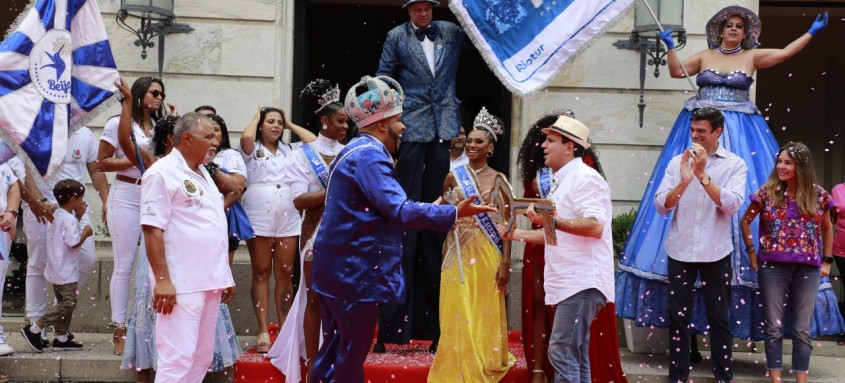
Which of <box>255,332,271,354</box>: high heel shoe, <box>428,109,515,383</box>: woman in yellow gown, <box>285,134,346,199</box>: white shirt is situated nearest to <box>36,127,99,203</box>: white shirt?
<box>255,332,271,354</box>: high heel shoe

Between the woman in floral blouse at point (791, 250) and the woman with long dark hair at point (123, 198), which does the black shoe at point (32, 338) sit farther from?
the woman in floral blouse at point (791, 250)

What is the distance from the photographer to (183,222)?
594 cm

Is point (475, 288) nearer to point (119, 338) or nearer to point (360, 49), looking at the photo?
point (119, 338)

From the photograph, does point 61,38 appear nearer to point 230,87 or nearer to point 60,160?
point 60,160

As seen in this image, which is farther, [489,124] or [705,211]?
[489,124]

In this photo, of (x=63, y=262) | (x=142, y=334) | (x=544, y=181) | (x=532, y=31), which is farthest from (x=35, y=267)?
(x=532, y=31)

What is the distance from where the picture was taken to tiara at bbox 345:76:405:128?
5750 millimetres

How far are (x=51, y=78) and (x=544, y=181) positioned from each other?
10.4ft

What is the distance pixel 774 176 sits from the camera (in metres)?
7.76

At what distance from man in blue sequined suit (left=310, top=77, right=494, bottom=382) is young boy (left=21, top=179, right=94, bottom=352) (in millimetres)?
3149

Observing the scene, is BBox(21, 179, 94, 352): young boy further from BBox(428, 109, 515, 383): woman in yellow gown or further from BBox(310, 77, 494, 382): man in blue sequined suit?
BBox(310, 77, 494, 382): man in blue sequined suit

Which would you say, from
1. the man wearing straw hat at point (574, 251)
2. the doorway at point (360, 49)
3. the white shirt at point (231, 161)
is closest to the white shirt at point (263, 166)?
the white shirt at point (231, 161)

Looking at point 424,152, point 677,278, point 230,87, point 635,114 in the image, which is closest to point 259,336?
point 424,152

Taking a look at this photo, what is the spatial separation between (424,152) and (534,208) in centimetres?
240
